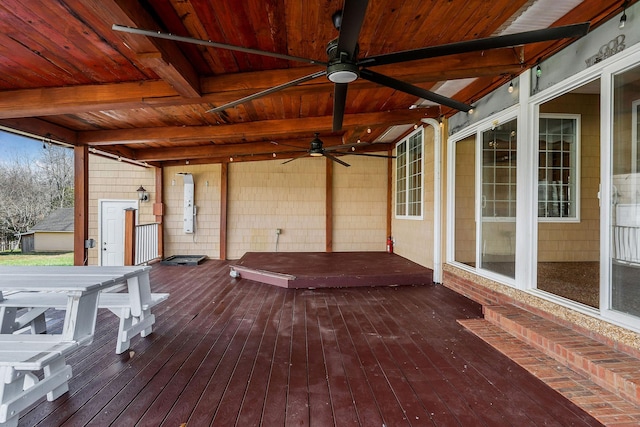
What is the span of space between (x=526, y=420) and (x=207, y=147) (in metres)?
7.01

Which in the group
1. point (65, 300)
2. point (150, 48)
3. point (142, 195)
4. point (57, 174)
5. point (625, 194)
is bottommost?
point (65, 300)

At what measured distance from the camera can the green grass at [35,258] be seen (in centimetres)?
1367

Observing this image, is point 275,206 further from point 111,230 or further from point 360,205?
point 111,230

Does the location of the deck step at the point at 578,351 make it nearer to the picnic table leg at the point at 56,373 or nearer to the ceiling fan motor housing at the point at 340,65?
the ceiling fan motor housing at the point at 340,65

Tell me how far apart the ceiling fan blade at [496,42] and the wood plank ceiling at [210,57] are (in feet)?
1.90

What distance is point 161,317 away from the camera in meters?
3.77

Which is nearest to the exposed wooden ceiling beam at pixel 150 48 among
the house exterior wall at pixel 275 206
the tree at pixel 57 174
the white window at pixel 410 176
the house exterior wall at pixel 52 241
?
the white window at pixel 410 176

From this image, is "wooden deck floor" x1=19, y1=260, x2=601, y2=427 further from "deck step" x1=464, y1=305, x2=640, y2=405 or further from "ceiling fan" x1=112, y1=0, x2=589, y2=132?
"ceiling fan" x1=112, y1=0, x2=589, y2=132

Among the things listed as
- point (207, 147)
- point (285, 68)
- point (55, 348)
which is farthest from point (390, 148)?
point (55, 348)

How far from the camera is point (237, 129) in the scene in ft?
18.1

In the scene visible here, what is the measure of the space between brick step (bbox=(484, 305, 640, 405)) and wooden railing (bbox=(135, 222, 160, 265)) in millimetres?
6975

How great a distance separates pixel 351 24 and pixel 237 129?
13.4ft

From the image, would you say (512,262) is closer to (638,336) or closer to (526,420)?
(638,336)

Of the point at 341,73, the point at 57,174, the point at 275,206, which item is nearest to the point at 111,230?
the point at 275,206
